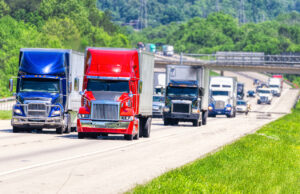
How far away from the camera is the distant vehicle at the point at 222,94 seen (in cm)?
6544

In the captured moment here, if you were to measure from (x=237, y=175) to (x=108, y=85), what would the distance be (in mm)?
13073

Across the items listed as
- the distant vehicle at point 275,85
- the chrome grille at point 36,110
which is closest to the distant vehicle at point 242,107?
the chrome grille at point 36,110

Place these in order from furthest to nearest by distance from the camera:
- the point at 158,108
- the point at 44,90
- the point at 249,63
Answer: the point at 249,63
the point at 158,108
the point at 44,90

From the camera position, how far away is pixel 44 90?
30453 mm

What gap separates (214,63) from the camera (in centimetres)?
12512

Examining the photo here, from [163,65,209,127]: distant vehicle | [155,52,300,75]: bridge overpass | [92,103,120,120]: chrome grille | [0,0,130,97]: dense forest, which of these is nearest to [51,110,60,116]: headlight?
[92,103,120,120]: chrome grille

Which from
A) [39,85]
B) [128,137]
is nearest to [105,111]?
[128,137]

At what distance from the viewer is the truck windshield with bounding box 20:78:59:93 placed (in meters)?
30.4

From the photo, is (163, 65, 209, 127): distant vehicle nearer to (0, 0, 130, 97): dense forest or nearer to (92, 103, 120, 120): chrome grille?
(92, 103, 120, 120): chrome grille

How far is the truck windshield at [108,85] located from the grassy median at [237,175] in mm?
6479

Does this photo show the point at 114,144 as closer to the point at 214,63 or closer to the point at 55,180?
the point at 55,180

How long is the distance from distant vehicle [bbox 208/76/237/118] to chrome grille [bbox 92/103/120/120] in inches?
1497

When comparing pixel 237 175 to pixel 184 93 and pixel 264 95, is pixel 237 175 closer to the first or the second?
pixel 184 93

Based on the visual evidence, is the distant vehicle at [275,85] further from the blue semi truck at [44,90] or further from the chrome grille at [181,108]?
the blue semi truck at [44,90]
